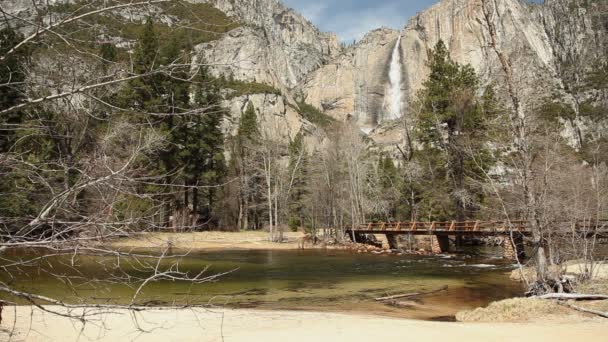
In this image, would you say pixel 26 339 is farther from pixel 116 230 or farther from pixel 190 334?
pixel 116 230

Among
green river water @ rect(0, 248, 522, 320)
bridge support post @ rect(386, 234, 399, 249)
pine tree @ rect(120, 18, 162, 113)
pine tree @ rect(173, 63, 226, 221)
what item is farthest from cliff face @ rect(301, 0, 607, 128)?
pine tree @ rect(120, 18, 162, 113)

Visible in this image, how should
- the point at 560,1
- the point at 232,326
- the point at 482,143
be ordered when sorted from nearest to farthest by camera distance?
the point at 232,326 → the point at 482,143 → the point at 560,1

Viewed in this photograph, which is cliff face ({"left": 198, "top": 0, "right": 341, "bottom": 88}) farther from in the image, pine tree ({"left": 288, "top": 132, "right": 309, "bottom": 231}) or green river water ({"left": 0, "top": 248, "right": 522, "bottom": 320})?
green river water ({"left": 0, "top": 248, "right": 522, "bottom": 320})

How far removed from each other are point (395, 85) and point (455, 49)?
16002mm

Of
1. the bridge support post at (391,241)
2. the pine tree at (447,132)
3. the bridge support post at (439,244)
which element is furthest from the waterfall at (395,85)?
the bridge support post at (439,244)

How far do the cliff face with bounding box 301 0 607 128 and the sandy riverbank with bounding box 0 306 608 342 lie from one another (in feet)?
296

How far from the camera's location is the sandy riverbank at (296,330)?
7.08 m

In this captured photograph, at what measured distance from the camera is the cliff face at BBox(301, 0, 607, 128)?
9775cm

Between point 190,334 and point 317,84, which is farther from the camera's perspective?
point 317,84

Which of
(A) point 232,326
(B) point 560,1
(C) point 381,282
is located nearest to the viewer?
(A) point 232,326

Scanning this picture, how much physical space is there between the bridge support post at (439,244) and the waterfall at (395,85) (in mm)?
82725

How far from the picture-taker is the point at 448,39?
11600 cm

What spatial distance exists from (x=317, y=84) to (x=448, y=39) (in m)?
37.5

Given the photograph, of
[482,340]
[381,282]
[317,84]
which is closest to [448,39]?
[317,84]
